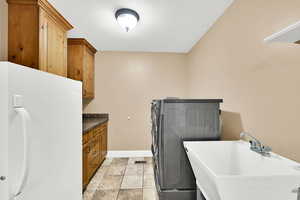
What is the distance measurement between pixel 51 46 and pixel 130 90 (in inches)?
84.2

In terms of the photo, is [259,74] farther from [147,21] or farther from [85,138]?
[85,138]

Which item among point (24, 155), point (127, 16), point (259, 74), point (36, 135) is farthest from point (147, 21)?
point (24, 155)

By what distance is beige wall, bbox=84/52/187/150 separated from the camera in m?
3.79

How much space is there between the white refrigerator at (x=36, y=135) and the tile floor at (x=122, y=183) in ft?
3.06

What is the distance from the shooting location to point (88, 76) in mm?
3324

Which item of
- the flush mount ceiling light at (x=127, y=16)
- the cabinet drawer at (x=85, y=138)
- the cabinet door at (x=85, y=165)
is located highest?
the flush mount ceiling light at (x=127, y=16)

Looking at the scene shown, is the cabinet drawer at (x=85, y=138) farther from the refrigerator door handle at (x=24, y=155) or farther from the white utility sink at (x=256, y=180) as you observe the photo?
the white utility sink at (x=256, y=180)

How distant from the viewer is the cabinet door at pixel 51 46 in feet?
5.55

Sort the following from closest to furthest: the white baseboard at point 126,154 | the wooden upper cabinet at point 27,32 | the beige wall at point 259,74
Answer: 1. the beige wall at point 259,74
2. the wooden upper cabinet at point 27,32
3. the white baseboard at point 126,154

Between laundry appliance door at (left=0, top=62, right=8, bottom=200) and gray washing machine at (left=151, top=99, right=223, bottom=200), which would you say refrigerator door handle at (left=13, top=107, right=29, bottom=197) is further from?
gray washing machine at (left=151, top=99, right=223, bottom=200)

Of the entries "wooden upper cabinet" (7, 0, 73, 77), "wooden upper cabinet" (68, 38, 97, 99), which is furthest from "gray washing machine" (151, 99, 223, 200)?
"wooden upper cabinet" (68, 38, 97, 99)

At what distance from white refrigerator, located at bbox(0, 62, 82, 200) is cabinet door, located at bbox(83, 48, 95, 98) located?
1790 millimetres

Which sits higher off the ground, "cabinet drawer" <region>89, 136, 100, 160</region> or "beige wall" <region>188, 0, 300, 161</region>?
"beige wall" <region>188, 0, 300, 161</region>

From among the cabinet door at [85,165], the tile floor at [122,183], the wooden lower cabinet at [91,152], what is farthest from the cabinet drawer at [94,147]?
the tile floor at [122,183]
